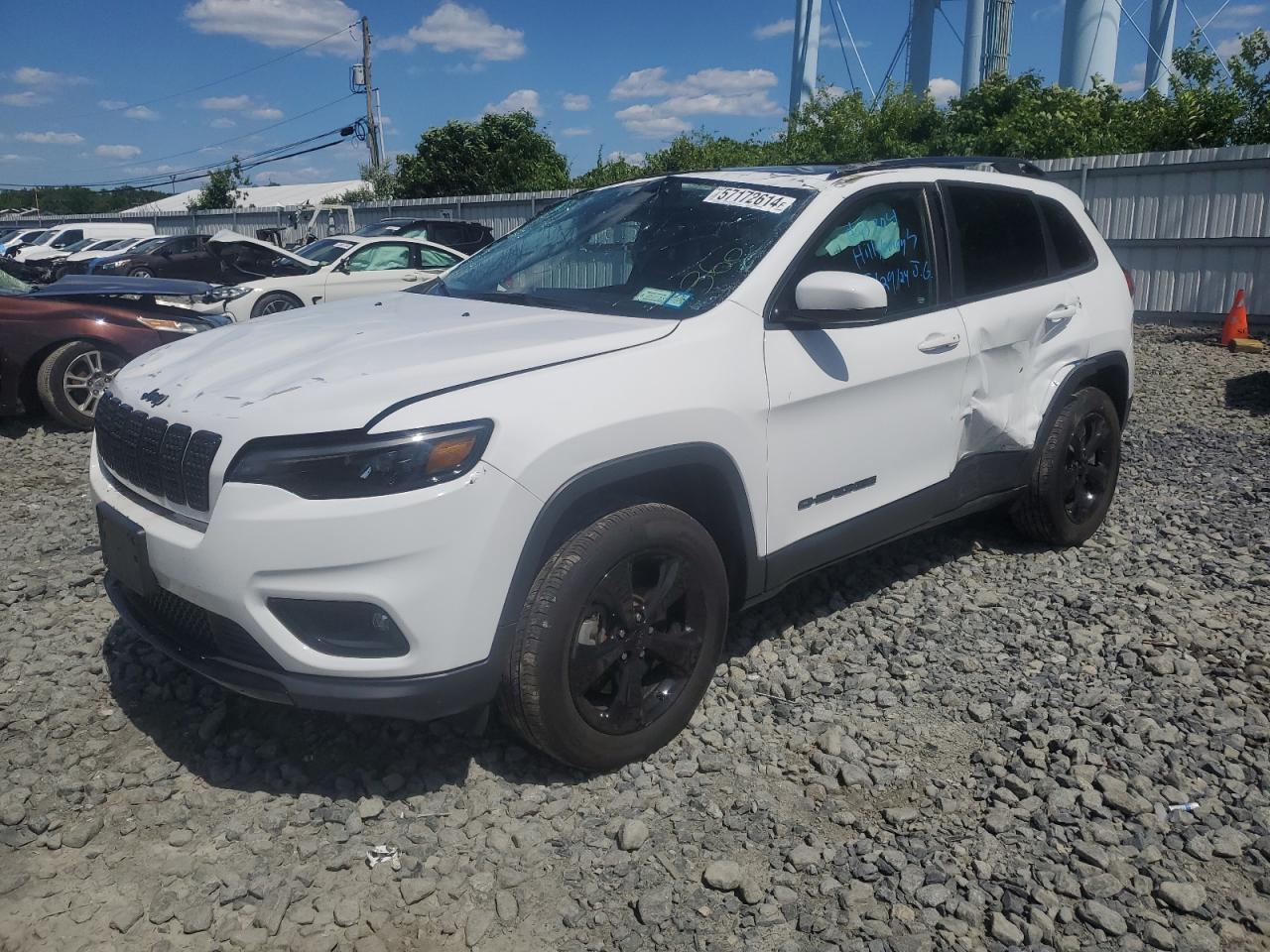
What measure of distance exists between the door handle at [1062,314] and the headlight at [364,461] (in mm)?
2889

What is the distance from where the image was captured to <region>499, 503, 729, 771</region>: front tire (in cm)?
264

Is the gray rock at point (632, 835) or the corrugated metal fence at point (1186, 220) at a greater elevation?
the corrugated metal fence at point (1186, 220)

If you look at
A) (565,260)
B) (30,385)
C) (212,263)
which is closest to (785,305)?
(565,260)

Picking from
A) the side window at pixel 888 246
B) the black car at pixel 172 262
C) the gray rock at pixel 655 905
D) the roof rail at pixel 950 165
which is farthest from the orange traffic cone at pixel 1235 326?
the black car at pixel 172 262

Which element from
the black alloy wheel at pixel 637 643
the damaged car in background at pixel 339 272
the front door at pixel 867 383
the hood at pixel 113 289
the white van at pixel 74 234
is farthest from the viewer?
the white van at pixel 74 234

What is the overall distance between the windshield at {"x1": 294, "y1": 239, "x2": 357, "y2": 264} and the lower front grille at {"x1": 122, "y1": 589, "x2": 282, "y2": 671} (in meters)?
11.1

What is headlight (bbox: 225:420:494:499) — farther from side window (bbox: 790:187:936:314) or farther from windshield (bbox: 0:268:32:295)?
windshield (bbox: 0:268:32:295)

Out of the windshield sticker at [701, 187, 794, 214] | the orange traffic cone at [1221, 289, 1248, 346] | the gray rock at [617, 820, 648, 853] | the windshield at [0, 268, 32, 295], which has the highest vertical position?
the windshield sticker at [701, 187, 794, 214]

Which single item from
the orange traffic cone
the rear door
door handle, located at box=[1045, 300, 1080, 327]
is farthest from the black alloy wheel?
the orange traffic cone

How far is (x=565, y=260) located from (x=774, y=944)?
7.97ft

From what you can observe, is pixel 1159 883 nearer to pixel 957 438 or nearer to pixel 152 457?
pixel 957 438

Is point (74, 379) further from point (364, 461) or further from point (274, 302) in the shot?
point (364, 461)

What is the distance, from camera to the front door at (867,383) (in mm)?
3207

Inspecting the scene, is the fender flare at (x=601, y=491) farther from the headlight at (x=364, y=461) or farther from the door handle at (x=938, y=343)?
the door handle at (x=938, y=343)
